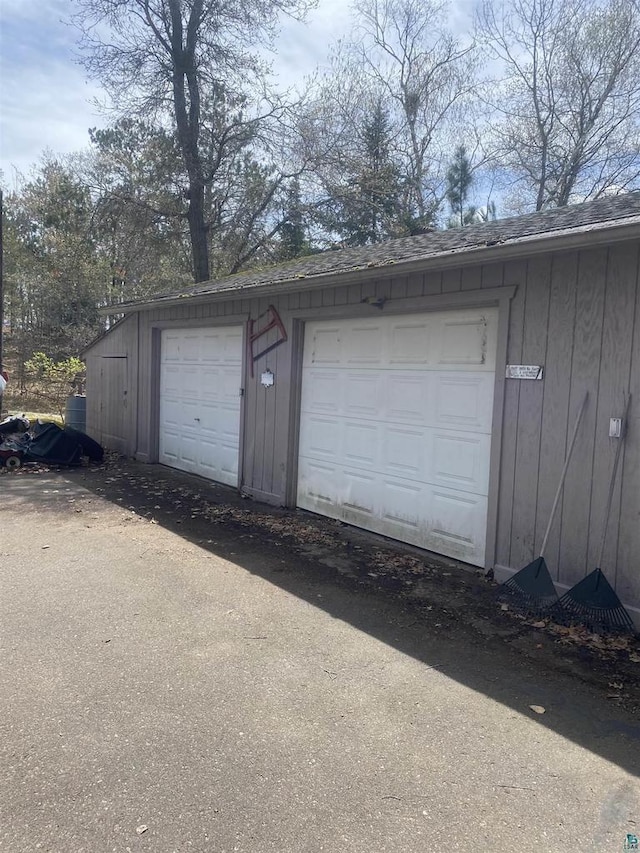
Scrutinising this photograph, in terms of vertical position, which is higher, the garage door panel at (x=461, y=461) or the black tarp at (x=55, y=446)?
the garage door panel at (x=461, y=461)

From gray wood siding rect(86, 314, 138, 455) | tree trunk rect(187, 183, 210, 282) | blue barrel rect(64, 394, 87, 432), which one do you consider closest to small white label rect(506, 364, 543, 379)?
gray wood siding rect(86, 314, 138, 455)

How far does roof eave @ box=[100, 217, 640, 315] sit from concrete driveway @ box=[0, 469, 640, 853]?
262cm

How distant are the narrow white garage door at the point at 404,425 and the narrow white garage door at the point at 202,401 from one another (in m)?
1.63

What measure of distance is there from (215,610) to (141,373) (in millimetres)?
7284

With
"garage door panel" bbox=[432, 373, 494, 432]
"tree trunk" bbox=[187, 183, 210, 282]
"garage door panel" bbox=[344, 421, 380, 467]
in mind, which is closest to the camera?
"garage door panel" bbox=[432, 373, 494, 432]

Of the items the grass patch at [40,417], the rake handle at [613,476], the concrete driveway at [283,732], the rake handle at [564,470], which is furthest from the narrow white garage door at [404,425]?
the grass patch at [40,417]

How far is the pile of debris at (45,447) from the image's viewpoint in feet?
32.6

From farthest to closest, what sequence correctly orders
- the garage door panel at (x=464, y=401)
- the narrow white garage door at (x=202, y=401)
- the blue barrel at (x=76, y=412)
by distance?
the blue barrel at (x=76, y=412) < the narrow white garage door at (x=202, y=401) < the garage door panel at (x=464, y=401)

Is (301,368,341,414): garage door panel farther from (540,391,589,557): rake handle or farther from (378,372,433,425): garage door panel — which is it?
(540,391,589,557): rake handle

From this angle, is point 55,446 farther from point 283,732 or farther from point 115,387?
point 283,732

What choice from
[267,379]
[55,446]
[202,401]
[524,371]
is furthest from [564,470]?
[55,446]

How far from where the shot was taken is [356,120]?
1992 centimetres

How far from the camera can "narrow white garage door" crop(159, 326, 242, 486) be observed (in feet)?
27.7

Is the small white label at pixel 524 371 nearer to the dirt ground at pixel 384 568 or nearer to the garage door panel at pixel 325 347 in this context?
the dirt ground at pixel 384 568
